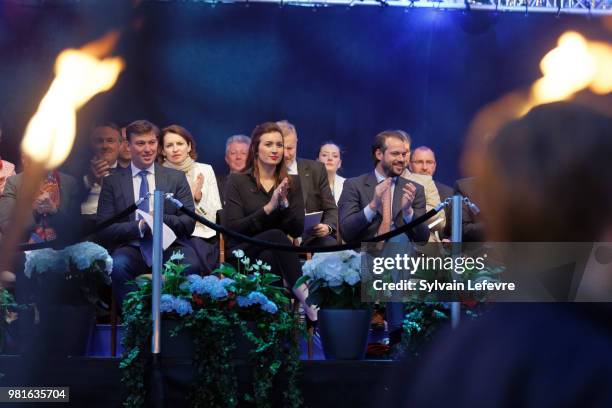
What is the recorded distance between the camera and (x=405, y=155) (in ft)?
22.8

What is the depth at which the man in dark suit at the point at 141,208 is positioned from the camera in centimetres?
614

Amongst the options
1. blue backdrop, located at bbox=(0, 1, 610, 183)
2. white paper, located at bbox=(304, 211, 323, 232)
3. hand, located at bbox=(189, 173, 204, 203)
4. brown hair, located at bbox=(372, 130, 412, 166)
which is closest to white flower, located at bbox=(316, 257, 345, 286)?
white paper, located at bbox=(304, 211, 323, 232)

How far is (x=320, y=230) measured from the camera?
6.71 meters

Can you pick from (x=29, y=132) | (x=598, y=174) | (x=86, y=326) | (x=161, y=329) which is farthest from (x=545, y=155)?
(x=29, y=132)

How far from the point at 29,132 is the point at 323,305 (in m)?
3.93

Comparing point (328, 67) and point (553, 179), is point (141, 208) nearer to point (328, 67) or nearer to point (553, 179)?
point (328, 67)

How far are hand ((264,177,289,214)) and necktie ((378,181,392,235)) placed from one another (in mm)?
746

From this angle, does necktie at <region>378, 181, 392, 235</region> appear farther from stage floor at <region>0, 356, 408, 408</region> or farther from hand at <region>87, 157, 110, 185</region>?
hand at <region>87, 157, 110, 185</region>

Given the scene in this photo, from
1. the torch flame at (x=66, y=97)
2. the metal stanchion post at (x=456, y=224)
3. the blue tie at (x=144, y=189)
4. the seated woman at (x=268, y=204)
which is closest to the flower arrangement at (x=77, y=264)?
the blue tie at (x=144, y=189)

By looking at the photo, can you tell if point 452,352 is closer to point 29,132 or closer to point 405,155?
point 405,155

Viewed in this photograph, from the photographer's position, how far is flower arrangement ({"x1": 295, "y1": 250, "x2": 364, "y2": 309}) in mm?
5340

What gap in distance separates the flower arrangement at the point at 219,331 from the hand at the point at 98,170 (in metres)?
2.19

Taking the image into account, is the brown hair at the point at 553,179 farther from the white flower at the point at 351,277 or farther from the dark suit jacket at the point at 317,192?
the dark suit jacket at the point at 317,192

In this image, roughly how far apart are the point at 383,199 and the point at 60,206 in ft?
7.71
